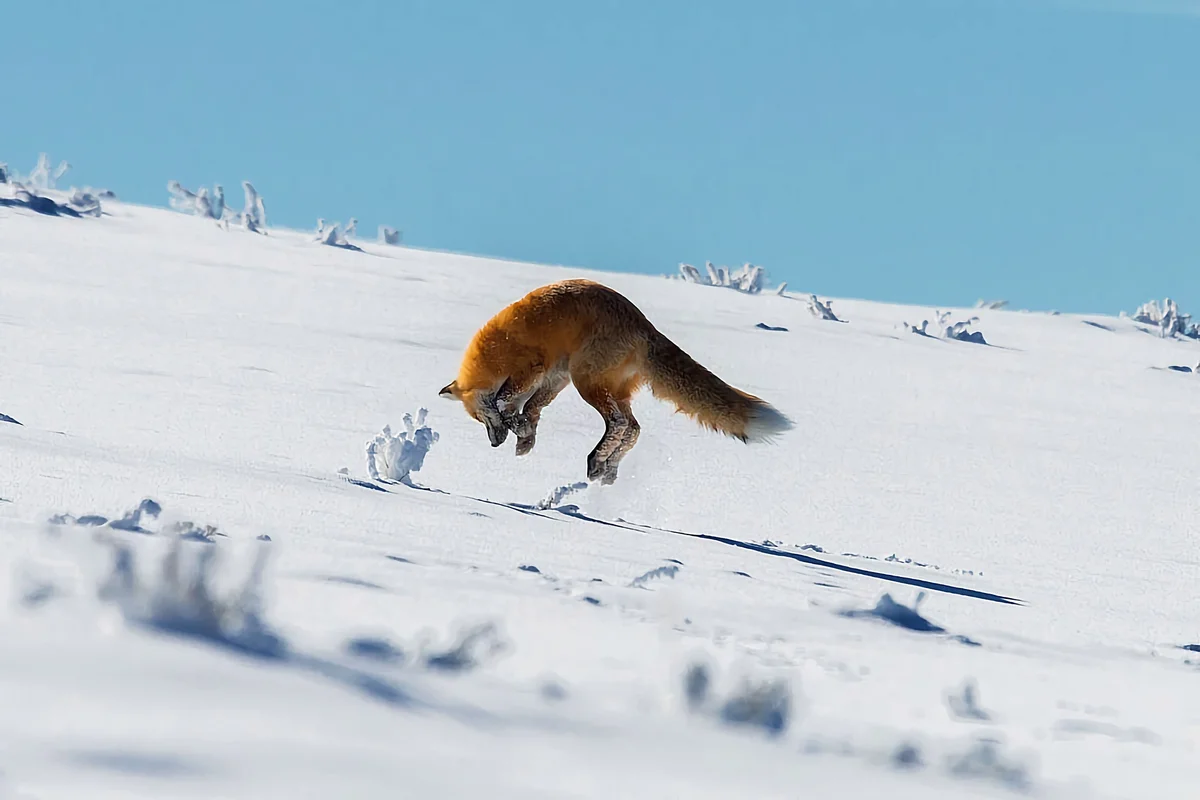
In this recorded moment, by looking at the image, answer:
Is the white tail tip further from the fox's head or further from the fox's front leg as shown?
the fox's head

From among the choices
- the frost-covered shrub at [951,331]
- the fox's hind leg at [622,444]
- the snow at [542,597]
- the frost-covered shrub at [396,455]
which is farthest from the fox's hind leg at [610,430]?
the frost-covered shrub at [951,331]

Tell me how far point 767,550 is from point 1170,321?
18749 millimetres

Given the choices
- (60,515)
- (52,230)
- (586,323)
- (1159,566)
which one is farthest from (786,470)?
(52,230)

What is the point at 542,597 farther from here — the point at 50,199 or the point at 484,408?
the point at 50,199

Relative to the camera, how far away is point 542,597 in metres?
2.93

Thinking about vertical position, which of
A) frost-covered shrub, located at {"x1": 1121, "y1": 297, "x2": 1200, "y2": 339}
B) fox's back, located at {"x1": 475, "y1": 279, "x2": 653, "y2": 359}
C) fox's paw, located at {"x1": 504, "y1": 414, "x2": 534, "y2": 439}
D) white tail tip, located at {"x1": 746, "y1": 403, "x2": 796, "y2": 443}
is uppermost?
frost-covered shrub, located at {"x1": 1121, "y1": 297, "x2": 1200, "y2": 339}

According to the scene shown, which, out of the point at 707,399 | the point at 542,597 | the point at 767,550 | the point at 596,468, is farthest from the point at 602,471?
the point at 542,597

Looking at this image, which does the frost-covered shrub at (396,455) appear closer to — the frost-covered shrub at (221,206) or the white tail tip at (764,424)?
the white tail tip at (764,424)

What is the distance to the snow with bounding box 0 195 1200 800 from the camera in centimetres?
164

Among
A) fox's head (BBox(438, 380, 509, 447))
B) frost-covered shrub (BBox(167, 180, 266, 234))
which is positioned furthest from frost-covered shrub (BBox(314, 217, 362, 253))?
fox's head (BBox(438, 380, 509, 447))

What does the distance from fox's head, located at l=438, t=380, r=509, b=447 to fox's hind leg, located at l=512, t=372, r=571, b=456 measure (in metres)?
0.07

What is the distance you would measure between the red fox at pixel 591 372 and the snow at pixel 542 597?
9.1 inches

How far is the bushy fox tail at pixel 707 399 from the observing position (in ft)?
21.6

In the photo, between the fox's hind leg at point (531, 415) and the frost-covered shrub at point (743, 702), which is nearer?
the frost-covered shrub at point (743, 702)
